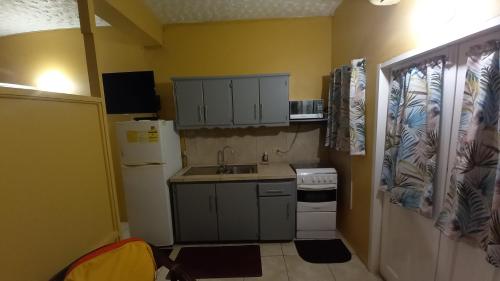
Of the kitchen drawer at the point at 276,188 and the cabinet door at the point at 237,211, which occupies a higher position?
the kitchen drawer at the point at 276,188

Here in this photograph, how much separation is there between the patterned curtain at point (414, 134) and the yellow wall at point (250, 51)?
4.46ft

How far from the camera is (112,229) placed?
54.6 inches

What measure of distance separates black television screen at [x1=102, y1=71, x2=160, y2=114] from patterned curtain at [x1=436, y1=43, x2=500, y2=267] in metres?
2.73

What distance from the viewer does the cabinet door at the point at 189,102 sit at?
100 inches

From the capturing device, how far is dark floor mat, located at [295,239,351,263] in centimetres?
220

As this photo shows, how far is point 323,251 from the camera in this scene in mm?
2326

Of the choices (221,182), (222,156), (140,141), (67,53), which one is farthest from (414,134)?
(67,53)

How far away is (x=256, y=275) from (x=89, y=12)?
99.0 inches

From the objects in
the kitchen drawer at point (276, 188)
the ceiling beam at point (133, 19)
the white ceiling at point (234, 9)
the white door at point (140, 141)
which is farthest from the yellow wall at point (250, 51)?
the kitchen drawer at point (276, 188)

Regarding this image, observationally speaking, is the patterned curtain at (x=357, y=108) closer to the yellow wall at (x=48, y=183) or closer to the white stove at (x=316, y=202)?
the white stove at (x=316, y=202)

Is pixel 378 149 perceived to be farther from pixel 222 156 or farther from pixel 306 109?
pixel 222 156

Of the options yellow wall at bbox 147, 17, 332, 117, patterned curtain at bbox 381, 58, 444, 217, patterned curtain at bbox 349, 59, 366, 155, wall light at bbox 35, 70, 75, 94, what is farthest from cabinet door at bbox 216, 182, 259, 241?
wall light at bbox 35, 70, 75, 94

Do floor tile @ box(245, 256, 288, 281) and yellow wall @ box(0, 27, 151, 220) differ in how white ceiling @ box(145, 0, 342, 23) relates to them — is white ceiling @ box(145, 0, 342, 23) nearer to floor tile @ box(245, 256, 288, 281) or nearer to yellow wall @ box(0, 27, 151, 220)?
yellow wall @ box(0, 27, 151, 220)

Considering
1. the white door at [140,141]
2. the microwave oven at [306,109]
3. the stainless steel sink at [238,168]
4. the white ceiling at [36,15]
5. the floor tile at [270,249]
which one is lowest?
the floor tile at [270,249]
